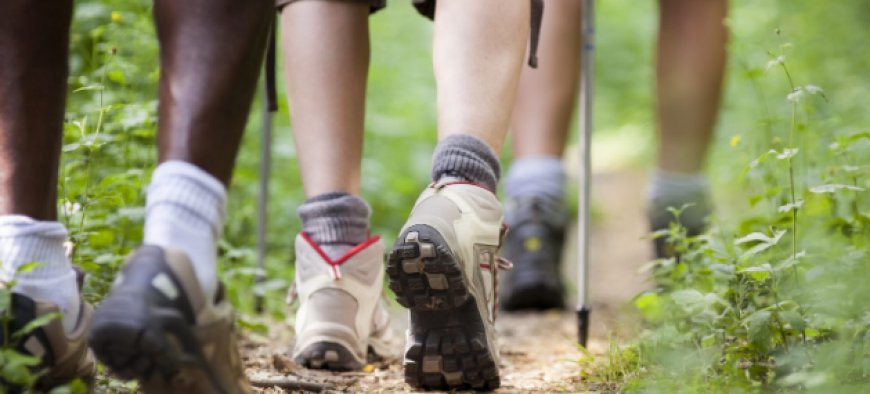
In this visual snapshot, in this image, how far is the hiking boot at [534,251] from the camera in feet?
9.93

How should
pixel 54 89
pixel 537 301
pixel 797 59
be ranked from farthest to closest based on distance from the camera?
pixel 797 59
pixel 537 301
pixel 54 89

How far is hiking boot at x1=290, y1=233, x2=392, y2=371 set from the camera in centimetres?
186

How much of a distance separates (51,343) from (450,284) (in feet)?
1.90

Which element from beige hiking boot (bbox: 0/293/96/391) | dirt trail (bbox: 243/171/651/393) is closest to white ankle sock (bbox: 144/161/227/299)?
Result: beige hiking boot (bbox: 0/293/96/391)

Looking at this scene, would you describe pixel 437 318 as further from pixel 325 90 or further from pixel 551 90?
pixel 551 90

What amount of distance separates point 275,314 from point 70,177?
803 mm

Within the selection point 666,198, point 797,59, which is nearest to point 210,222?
point 666,198

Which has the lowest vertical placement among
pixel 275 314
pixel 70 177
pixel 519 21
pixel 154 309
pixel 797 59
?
pixel 275 314

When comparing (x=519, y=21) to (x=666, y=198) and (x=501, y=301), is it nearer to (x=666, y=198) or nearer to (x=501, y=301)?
(x=666, y=198)

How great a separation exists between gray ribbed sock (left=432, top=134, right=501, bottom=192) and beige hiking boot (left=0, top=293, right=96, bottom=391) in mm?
618

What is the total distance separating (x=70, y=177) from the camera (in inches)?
83.4

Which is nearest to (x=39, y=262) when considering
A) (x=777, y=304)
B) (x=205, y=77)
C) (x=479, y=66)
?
(x=205, y=77)

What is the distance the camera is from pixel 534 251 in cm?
303

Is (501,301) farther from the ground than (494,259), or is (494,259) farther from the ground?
(494,259)
